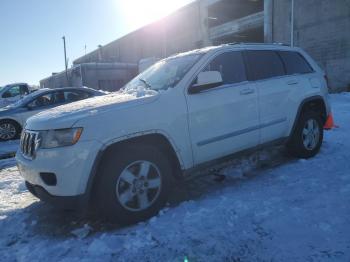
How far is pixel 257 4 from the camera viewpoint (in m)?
29.8

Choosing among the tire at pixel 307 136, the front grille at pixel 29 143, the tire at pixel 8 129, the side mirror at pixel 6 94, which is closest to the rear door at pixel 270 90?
the tire at pixel 307 136

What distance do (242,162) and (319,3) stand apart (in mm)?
15375

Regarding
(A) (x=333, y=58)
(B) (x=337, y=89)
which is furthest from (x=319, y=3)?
(B) (x=337, y=89)

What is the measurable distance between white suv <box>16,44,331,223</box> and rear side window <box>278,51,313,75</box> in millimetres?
105

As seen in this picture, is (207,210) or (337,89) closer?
(207,210)

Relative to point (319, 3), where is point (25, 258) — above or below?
below

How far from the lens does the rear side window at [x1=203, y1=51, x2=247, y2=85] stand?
4.50 m

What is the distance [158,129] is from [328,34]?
55.1 ft

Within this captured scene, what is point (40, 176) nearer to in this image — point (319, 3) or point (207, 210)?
Answer: point (207, 210)

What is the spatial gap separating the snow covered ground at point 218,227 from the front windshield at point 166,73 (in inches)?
56.3

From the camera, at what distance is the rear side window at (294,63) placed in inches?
214

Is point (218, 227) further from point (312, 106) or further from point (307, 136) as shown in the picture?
point (312, 106)

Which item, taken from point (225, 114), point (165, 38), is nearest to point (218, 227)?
point (225, 114)

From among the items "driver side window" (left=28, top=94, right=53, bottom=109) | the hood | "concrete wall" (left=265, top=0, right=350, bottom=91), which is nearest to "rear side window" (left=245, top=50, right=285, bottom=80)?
the hood
